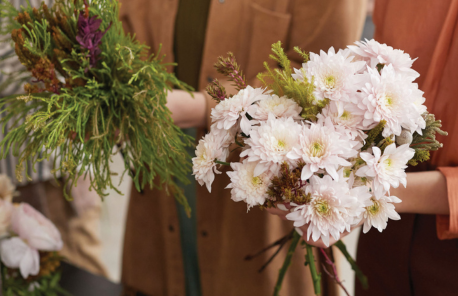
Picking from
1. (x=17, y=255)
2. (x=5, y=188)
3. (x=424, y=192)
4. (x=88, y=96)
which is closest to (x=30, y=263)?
(x=17, y=255)

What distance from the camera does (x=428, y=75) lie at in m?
0.62

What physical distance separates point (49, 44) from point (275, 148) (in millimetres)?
436

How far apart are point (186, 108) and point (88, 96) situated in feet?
0.72

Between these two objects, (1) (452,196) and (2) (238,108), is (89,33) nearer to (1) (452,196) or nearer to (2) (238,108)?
(2) (238,108)

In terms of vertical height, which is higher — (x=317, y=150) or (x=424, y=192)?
(x=317, y=150)

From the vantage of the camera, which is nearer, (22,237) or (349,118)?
(349,118)

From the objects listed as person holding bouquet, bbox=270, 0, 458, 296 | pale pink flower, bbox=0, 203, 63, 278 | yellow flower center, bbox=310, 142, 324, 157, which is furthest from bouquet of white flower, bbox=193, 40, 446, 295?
pale pink flower, bbox=0, 203, 63, 278

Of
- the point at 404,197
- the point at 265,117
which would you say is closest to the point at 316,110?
the point at 265,117

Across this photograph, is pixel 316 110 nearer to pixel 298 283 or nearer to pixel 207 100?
pixel 207 100

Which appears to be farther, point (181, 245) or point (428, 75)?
point (181, 245)

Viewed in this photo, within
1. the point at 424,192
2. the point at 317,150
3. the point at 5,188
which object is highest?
the point at 317,150

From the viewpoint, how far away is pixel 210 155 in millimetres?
471

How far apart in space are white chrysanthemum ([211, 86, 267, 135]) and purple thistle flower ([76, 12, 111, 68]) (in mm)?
277

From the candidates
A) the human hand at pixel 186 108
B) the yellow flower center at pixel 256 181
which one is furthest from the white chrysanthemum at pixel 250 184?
the human hand at pixel 186 108
